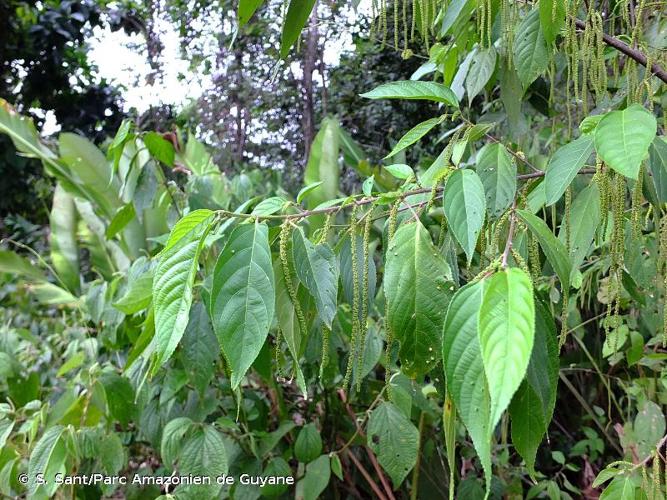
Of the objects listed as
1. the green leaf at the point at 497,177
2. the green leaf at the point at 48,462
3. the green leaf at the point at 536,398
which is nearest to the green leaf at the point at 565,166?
the green leaf at the point at 497,177

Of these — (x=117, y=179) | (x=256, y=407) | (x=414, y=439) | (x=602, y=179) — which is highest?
(x=602, y=179)

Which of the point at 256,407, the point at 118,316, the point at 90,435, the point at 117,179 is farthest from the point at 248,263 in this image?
the point at 117,179

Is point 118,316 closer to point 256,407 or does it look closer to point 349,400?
point 256,407

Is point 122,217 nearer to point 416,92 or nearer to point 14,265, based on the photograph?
point 416,92

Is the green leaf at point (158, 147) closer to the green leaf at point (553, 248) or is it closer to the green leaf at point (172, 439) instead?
the green leaf at point (172, 439)

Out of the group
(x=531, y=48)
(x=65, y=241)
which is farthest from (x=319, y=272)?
(x=65, y=241)

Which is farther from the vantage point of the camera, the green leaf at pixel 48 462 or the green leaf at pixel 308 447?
the green leaf at pixel 308 447

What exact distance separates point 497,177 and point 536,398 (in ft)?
0.78

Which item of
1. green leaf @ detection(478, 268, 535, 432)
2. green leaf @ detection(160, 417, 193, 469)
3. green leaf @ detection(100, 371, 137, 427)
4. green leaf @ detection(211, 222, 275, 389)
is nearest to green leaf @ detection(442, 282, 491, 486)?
green leaf @ detection(478, 268, 535, 432)

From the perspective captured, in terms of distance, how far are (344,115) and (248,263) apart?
323 cm

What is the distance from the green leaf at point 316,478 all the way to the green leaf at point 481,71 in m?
0.77

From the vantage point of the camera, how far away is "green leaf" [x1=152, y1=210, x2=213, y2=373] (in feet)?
1.67

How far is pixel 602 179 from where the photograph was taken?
0.57m

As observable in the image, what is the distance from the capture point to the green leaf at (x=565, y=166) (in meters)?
0.54
